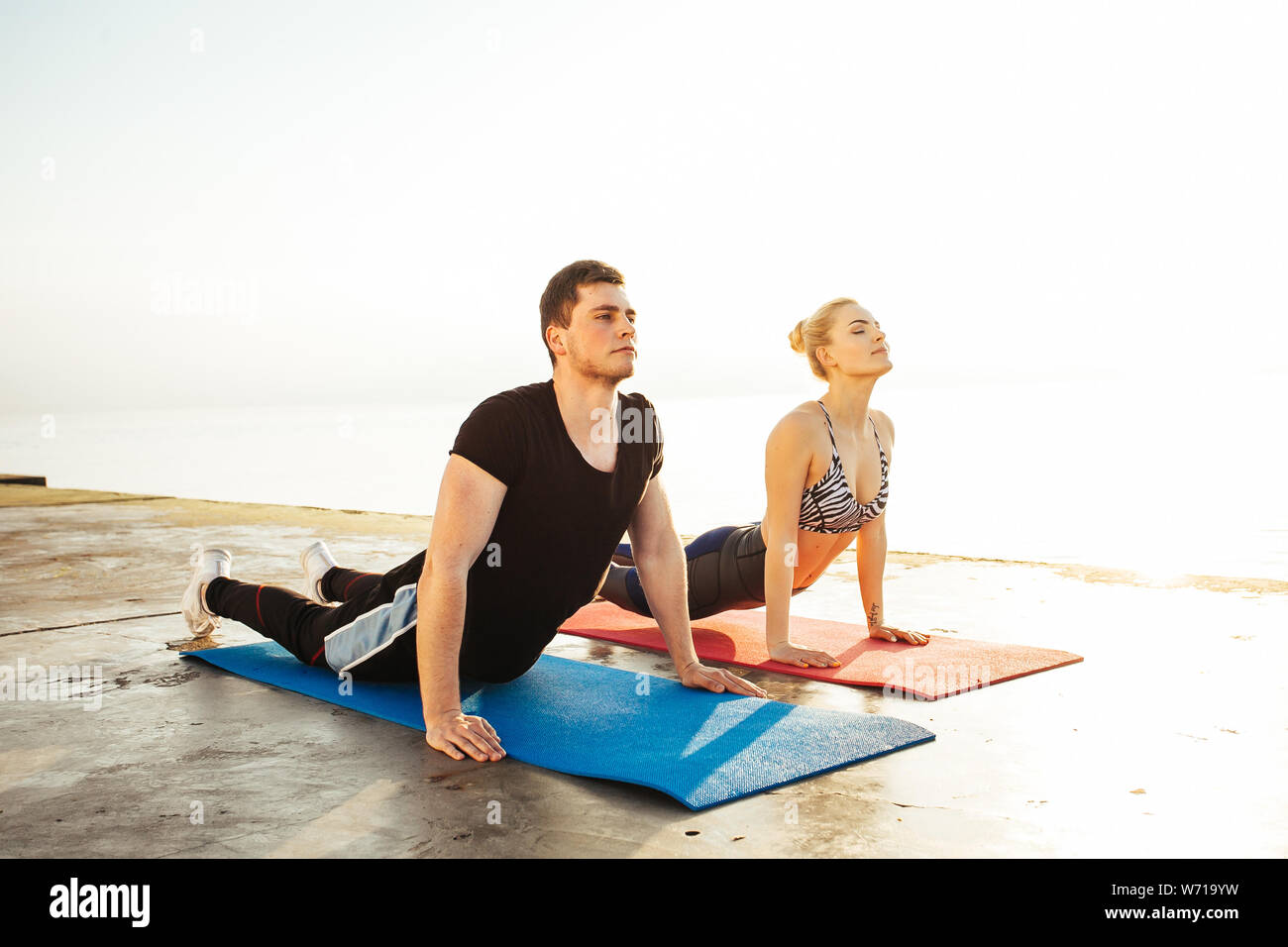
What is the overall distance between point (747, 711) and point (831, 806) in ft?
2.31

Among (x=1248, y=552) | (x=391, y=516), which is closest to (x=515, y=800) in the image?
(x=391, y=516)

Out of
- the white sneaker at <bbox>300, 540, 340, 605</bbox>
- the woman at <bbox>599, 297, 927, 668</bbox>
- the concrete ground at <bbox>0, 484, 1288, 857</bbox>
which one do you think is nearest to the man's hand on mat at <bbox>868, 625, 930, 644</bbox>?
the woman at <bbox>599, 297, 927, 668</bbox>

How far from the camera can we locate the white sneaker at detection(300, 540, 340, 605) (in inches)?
158

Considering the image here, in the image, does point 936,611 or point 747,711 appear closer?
point 747,711

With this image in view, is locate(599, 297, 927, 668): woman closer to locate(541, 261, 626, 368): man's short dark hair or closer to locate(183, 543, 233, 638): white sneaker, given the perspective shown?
locate(541, 261, 626, 368): man's short dark hair

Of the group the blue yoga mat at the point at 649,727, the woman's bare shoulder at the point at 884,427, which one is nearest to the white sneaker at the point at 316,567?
the blue yoga mat at the point at 649,727

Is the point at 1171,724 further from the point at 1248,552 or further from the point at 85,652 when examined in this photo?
the point at 1248,552

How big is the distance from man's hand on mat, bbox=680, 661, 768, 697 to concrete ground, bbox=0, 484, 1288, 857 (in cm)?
15

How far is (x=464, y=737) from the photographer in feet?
8.34

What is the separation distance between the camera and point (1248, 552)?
8.51 metres

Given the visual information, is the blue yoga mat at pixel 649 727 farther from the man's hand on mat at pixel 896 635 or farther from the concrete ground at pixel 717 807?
the man's hand on mat at pixel 896 635

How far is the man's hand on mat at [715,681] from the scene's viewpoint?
122 inches

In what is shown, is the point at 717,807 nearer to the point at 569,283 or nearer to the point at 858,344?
the point at 569,283
